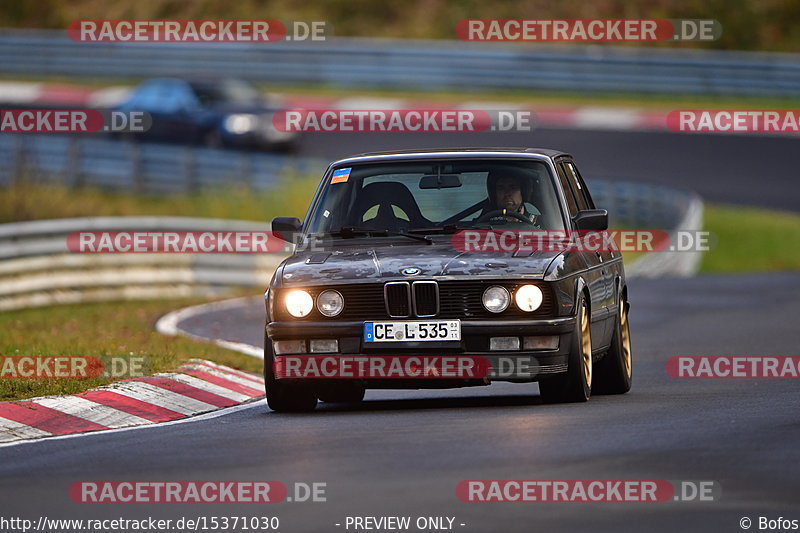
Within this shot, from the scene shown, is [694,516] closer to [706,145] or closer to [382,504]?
[382,504]

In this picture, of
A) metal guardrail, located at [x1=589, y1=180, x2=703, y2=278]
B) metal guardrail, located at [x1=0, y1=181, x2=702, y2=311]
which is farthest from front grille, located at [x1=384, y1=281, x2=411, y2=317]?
metal guardrail, located at [x1=589, y1=180, x2=703, y2=278]

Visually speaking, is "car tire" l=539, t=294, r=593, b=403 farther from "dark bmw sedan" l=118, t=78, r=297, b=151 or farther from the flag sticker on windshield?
A: "dark bmw sedan" l=118, t=78, r=297, b=151

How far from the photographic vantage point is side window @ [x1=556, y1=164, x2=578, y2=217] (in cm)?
1223

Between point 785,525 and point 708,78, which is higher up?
point 708,78

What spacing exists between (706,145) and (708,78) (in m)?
2.48

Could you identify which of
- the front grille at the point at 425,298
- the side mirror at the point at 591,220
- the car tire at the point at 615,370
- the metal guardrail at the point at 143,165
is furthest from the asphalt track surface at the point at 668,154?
the front grille at the point at 425,298

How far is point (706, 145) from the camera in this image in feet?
127

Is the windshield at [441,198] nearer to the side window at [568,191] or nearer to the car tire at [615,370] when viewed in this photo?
the side window at [568,191]

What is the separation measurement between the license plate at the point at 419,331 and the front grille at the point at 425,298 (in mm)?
64

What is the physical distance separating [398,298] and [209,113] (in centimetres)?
2792

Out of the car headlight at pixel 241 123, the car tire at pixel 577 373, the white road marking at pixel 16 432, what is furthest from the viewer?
the car headlight at pixel 241 123

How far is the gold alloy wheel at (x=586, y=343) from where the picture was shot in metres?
11.2

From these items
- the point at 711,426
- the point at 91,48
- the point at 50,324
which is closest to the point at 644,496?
the point at 711,426

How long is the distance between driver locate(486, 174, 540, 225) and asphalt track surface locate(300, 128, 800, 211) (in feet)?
73.8
